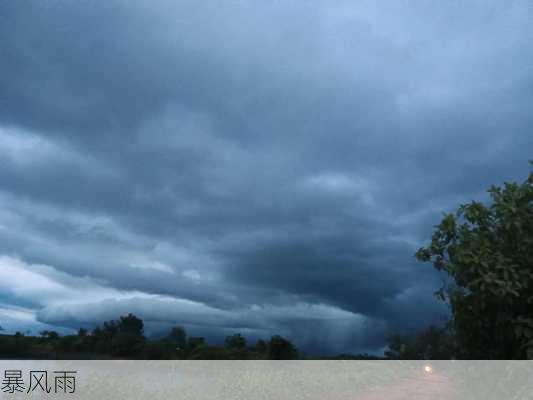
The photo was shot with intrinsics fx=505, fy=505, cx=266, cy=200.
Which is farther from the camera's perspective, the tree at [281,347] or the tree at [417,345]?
the tree at [417,345]

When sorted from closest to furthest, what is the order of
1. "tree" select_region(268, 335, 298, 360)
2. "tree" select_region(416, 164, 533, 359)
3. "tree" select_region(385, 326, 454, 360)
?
1. "tree" select_region(416, 164, 533, 359)
2. "tree" select_region(268, 335, 298, 360)
3. "tree" select_region(385, 326, 454, 360)

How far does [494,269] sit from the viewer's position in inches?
210

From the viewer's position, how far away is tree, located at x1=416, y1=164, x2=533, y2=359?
5.30 m

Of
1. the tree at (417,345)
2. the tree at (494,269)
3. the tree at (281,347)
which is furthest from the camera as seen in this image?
the tree at (417,345)

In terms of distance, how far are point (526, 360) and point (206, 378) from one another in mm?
4010

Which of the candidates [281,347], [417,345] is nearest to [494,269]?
[281,347]

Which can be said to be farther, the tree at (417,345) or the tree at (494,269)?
the tree at (417,345)

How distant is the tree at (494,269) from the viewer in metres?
5.30

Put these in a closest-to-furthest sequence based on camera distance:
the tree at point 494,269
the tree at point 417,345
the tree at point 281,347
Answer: the tree at point 494,269
the tree at point 281,347
the tree at point 417,345

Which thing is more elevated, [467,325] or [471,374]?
[467,325]

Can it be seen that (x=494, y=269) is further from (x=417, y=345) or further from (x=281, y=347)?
(x=417, y=345)

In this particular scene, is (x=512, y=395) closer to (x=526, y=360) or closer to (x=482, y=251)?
(x=526, y=360)

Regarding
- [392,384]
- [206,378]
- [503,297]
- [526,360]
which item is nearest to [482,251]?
[503,297]

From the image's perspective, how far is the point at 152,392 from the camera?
6.48m
